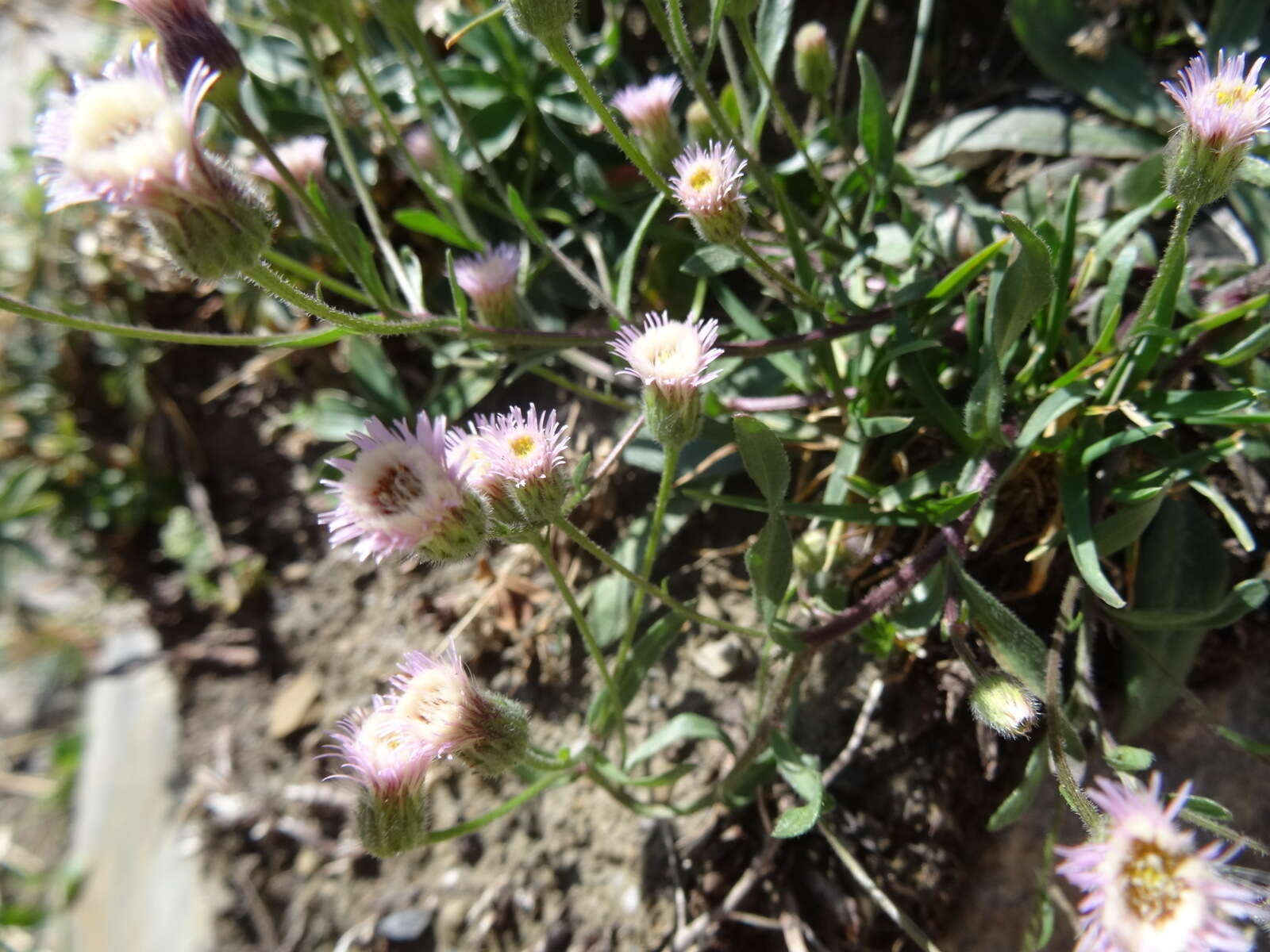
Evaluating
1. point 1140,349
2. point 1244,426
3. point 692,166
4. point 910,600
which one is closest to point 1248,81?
point 1140,349

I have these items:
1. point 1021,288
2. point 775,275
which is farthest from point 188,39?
point 1021,288

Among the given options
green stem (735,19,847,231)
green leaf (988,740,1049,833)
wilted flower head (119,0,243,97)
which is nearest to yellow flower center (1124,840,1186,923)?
green leaf (988,740,1049,833)

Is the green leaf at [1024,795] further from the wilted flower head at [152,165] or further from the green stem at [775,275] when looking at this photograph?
the wilted flower head at [152,165]

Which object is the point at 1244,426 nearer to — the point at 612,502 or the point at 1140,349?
the point at 1140,349

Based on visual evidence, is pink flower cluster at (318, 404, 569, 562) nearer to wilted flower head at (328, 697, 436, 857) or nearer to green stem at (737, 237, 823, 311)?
wilted flower head at (328, 697, 436, 857)

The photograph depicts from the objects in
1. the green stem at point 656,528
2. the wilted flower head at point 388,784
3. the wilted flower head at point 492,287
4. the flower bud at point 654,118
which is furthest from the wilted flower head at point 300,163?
the wilted flower head at point 388,784
